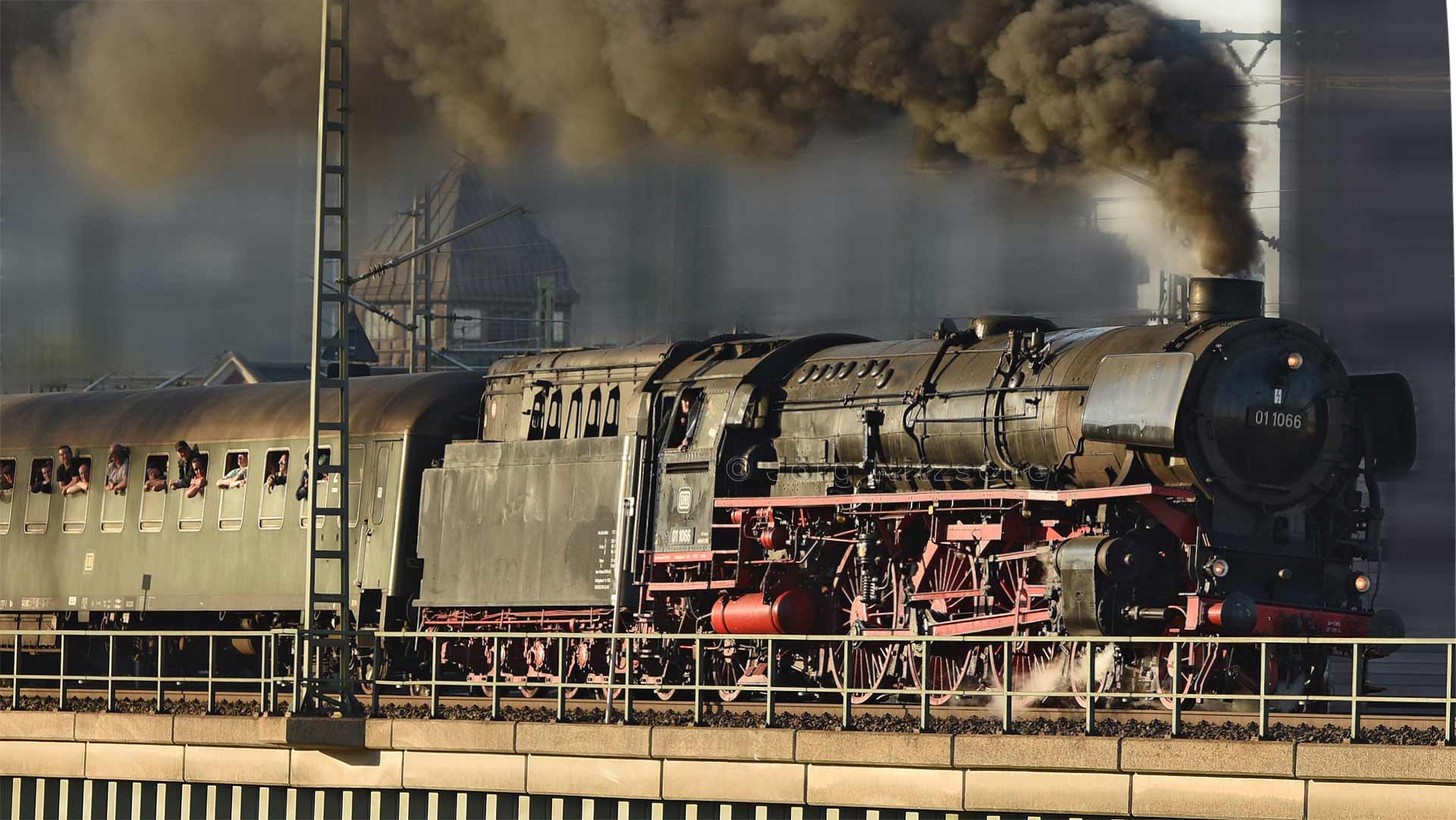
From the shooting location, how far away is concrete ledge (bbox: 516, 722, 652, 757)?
18516mm

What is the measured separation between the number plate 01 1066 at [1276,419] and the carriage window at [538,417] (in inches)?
354

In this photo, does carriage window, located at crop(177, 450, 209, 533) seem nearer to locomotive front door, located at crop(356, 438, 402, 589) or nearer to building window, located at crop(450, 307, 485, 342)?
locomotive front door, located at crop(356, 438, 402, 589)

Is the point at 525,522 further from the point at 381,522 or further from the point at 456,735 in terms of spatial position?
the point at 456,735

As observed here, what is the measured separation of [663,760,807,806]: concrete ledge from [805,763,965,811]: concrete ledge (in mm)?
155

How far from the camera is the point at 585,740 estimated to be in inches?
744

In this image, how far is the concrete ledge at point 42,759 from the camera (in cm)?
2231

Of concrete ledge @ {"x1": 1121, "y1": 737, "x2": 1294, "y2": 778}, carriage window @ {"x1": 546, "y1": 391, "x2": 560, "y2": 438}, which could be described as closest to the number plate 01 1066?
concrete ledge @ {"x1": 1121, "y1": 737, "x2": 1294, "y2": 778}

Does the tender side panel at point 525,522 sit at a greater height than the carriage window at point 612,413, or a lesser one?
lesser

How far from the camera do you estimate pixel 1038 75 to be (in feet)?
85.8

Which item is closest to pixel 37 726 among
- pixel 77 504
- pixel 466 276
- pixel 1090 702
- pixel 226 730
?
pixel 226 730

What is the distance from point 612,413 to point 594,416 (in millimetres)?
304

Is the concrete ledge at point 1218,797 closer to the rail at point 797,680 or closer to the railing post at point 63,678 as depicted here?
the rail at point 797,680

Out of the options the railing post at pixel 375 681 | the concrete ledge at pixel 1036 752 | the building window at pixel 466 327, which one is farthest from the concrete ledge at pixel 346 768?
the building window at pixel 466 327

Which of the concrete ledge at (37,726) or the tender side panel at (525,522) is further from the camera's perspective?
the tender side panel at (525,522)
